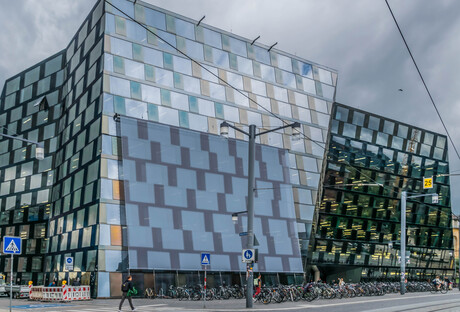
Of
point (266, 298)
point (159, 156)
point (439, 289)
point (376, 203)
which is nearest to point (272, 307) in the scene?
point (266, 298)

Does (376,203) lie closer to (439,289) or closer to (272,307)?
(439,289)

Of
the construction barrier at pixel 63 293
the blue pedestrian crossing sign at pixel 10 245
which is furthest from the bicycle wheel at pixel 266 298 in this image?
the blue pedestrian crossing sign at pixel 10 245

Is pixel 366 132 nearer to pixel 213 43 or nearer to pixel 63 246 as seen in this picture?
pixel 213 43

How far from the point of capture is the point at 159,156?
126 ft

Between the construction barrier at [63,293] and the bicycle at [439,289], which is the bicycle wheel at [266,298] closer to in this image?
the construction barrier at [63,293]

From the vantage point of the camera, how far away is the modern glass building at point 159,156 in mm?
36125

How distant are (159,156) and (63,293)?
1205cm

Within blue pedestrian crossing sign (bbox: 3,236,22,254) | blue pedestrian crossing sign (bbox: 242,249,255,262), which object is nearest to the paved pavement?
blue pedestrian crossing sign (bbox: 242,249,255,262)

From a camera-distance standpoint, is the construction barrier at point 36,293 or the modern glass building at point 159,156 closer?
the construction barrier at point 36,293

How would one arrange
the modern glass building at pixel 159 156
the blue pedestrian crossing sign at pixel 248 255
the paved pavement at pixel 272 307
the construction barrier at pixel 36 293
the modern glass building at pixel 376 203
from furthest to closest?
the modern glass building at pixel 376 203 → the modern glass building at pixel 159 156 → the construction barrier at pixel 36 293 → the blue pedestrian crossing sign at pixel 248 255 → the paved pavement at pixel 272 307

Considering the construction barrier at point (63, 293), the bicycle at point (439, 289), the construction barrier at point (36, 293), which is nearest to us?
the construction barrier at point (63, 293)

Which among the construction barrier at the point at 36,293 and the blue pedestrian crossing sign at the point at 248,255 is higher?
the blue pedestrian crossing sign at the point at 248,255

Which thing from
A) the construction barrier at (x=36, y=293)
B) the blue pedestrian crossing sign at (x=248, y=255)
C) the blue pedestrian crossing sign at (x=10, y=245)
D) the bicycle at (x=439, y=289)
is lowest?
the bicycle at (x=439, y=289)

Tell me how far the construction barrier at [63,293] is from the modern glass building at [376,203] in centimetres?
2355
